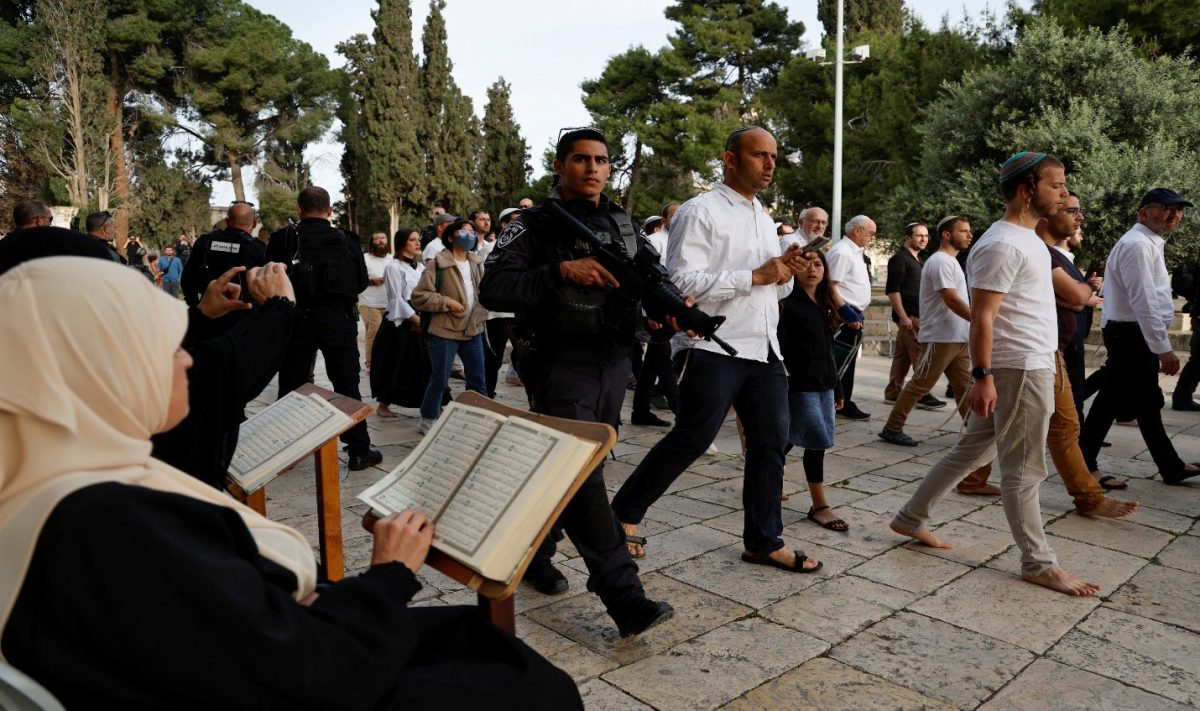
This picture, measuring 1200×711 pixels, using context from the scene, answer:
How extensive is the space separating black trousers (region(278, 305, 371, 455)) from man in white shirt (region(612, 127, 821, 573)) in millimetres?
2809

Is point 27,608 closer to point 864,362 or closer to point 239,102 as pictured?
point 864,362

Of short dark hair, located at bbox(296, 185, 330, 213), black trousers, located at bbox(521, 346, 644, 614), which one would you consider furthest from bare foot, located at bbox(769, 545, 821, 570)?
short dark hair, located at bbox(296, 185, 330, 213)

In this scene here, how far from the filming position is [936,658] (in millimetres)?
2809

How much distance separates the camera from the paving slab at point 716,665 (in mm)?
2545

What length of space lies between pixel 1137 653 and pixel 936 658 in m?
0.73

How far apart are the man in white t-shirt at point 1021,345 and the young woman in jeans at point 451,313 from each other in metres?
3.94


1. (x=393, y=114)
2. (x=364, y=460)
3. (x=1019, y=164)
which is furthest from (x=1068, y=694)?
(x=393, y=114)

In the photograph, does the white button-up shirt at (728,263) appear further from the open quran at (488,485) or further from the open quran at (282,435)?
the open quran at (488,485)

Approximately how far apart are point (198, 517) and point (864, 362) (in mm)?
11448

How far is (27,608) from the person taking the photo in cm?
114

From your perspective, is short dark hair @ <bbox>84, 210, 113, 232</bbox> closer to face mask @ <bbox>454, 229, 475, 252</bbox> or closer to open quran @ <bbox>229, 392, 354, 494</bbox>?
face mask @ <bbox>454, 229, 475, 252</bbox>

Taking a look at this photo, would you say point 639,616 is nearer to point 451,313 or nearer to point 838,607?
point 838,607

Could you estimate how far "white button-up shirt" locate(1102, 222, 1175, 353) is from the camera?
4863mm

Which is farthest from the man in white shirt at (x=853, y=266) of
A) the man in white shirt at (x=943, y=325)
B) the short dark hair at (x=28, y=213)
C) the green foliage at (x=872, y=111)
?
the green foliage at (x=872, y=111)
